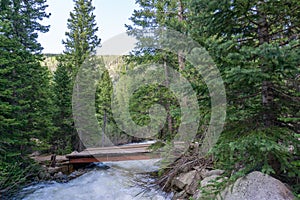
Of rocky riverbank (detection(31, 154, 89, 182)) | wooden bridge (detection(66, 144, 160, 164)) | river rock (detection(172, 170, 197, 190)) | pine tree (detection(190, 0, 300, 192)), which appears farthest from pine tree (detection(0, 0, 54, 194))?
pine tree (detection(190, 0, 300, 192))

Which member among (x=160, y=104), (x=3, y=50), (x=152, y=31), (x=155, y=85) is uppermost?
(x=152, y=31)

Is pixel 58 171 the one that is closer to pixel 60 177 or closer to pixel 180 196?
pixel 60 177

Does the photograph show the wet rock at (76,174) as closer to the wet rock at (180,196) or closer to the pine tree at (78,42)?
the pine tree at (78,42)

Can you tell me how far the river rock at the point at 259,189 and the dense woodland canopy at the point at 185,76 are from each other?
0.52 ft

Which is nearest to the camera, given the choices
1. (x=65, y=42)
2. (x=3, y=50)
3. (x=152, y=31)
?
(x=3, y=50)

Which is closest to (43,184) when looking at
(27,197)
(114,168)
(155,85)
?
(27,197)

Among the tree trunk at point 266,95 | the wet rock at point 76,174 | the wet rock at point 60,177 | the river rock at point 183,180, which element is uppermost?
the tree trunk at point 266,95

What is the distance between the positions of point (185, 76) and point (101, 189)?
5149mm

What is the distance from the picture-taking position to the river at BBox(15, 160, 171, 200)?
617cm

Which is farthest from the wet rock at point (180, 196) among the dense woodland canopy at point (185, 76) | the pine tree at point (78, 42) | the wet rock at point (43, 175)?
the pine tree at point (78, 42)

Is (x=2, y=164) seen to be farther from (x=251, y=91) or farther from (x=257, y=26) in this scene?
(x=257, y=26)

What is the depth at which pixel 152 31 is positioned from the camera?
326 inches

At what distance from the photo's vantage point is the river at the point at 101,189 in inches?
243

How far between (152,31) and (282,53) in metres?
6.61
